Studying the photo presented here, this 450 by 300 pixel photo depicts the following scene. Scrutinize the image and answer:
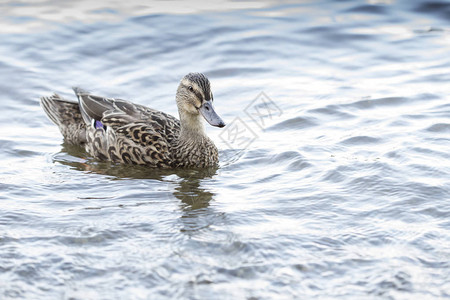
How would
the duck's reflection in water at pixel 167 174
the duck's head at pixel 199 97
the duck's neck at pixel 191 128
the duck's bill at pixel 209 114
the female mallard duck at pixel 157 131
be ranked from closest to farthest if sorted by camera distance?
the duck's reflection in water at pixel 167 174 → the duck's bill at pixel 209 114 → the duck's head at pixel 199 97 → the female mallard duck at pixel 157 131 → the duck's neck at pixel 191 128

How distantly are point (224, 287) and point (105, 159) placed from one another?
13.9ft

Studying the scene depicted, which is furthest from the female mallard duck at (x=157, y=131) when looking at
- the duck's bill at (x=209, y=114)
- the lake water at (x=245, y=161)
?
the lake water at (x=245, y=161)

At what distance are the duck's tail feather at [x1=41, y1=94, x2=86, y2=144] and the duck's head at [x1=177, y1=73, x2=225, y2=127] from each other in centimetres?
189

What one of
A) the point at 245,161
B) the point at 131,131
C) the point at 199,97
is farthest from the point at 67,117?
the point at 245,161

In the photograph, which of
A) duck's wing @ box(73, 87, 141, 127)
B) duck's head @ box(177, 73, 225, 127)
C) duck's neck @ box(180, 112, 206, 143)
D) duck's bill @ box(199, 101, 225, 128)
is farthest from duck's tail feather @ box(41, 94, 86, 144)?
duck's bill @ box(199, 101, 225, 128)

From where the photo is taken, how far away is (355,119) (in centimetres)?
1009

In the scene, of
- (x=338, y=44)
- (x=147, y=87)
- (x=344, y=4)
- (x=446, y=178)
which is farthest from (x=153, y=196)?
(x=344, y=4)

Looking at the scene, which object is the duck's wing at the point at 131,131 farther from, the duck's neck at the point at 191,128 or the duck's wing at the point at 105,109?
the duck's neck at the point at 191,128

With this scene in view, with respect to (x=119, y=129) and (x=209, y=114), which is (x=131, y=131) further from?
(x=209, y=114)

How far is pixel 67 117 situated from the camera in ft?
33.2

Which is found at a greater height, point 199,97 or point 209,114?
point 199,97

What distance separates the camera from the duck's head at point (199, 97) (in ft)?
27.9

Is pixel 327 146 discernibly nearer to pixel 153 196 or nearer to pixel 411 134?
pixel 411 134

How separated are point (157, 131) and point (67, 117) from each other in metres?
1.89
